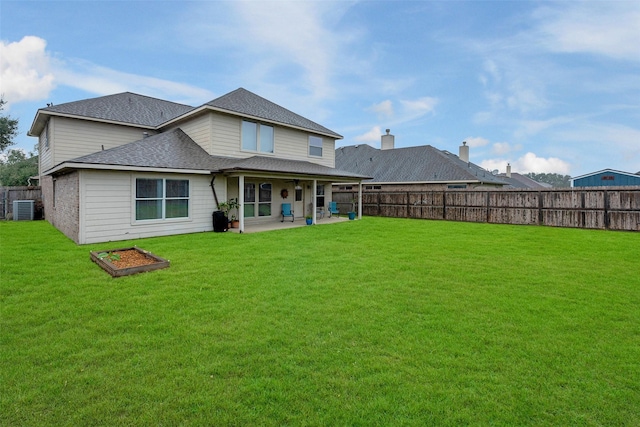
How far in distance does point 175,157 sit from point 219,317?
30.7 ft

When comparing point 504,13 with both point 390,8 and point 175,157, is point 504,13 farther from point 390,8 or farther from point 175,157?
point 175,157

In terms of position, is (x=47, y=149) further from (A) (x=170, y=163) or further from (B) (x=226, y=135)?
(B) (x=226, y=135)

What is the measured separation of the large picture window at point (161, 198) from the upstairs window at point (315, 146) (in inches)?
319

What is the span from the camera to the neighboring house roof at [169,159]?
32.0 ft

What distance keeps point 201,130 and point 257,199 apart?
3.85 metres

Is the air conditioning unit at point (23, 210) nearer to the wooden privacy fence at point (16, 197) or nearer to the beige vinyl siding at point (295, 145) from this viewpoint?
the wooden privacy fence at point (16, 197)

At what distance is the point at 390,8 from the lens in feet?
43.5

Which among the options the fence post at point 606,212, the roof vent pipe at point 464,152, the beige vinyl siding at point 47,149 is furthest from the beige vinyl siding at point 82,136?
the roof vent pipe at point 464,152

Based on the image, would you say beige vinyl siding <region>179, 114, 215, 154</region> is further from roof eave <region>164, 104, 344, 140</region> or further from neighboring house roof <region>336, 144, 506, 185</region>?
neighboring house roof <region>336, 144, 506, 185</region>

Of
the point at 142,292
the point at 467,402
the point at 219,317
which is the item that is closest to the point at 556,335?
the point at 467,402

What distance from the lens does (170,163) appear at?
11.1m

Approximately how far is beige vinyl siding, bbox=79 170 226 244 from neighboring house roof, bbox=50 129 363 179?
0.40 metres

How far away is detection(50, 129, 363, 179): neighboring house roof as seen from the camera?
32.0 ft


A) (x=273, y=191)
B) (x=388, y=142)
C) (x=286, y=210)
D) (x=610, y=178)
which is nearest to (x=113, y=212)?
(x=273, y=191)
